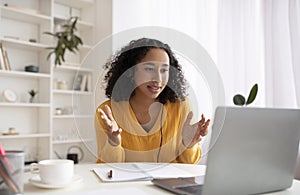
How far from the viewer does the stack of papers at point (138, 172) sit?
93 centimetres

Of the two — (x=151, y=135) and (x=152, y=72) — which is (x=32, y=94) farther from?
(x=152, y=72)

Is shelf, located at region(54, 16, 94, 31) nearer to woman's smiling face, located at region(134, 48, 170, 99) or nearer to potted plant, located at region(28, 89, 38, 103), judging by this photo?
potted plant, located at region(28, 89, 38, 103)

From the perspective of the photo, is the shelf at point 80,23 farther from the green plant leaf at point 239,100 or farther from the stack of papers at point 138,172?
the stack of papers at point 138,172

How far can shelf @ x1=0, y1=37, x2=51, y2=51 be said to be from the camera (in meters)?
2.79

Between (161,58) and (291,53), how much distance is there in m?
1.65

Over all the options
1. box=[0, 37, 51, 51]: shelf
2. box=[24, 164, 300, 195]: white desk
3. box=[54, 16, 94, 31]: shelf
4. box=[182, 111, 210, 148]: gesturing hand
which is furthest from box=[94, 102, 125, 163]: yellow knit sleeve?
box=[54, 16, 94, 31]: shelf

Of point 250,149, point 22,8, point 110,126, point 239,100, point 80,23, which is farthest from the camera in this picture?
point 80,23

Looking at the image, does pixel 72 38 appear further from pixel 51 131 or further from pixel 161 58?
pixel 161 58

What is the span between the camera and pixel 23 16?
9.64 ft

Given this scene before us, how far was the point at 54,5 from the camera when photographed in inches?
130

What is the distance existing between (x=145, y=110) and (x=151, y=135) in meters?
0.08

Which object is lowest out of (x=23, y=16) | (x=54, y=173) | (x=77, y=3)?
(x=54, y=173)

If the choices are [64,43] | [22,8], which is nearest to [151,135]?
[64,43]

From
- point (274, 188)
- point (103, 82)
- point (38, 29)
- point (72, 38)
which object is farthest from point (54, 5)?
point (274, 188)
